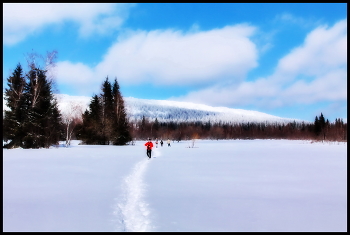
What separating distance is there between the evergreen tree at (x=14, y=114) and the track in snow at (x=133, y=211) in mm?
25056

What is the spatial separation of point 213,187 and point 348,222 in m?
3.93

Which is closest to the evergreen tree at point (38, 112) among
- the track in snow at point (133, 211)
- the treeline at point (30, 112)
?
the treeline at point (30, 112)

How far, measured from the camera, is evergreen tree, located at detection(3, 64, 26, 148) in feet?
90.4

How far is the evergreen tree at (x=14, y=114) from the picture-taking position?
90.4ft

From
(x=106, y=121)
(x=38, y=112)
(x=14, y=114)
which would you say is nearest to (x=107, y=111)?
(x=106, y=121)

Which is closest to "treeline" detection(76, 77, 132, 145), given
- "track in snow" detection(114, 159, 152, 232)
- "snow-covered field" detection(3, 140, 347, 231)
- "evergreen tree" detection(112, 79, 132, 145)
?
"evergreen tree" detection(112, 79, 132, 145)

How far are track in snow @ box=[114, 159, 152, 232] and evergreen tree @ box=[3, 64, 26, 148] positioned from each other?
82.2ft

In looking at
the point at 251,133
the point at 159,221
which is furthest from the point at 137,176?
the point at 251,133

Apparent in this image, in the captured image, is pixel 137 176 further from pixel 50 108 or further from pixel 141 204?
pixel 50 108

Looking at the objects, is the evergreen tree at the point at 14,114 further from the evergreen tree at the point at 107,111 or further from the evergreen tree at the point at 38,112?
the evergreen tree at the point at 107,111

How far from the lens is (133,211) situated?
5.48m

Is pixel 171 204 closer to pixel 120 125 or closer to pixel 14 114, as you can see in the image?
pixel 14 114

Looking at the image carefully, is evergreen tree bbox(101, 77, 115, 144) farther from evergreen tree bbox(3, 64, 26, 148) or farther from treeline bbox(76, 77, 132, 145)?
evergreen tree bbox(3, 64, 26, 148)

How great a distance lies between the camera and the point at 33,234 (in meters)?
4.34
